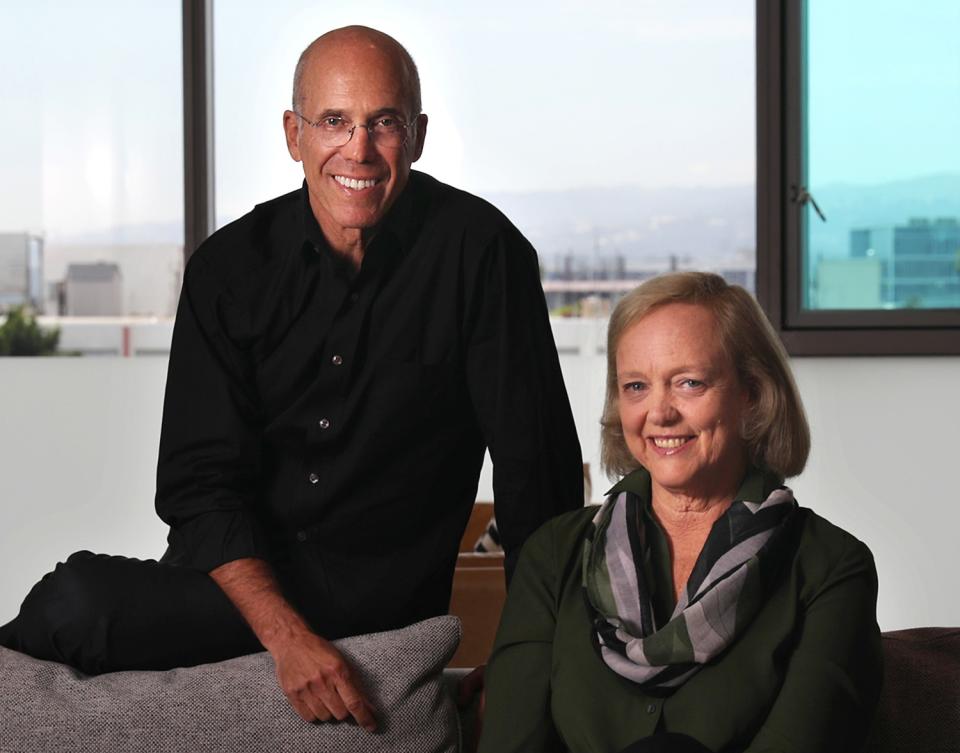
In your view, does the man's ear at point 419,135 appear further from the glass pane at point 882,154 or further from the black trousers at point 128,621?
the glass pane at point 882,154

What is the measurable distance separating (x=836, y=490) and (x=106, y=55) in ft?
8.84

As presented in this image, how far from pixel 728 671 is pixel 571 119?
2.97m

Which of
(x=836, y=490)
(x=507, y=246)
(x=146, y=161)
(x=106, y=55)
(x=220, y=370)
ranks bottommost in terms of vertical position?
(x=836, y=490)

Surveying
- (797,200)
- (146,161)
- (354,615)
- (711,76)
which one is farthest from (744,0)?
(354,615)

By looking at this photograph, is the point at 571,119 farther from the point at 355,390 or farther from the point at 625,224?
the point at 355,390

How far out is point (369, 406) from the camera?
204 cm

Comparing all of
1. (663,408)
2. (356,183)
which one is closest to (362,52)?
(356,183)

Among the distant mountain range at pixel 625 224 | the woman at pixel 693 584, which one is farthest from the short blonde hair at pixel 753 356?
the distant mountain range at pixel 625 224

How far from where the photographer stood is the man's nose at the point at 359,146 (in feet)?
6.53

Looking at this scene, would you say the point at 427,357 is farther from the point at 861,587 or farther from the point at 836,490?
the point at 836,490

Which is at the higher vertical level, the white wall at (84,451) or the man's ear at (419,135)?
the man's ear at (419,135)

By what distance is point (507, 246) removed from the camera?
204 cm

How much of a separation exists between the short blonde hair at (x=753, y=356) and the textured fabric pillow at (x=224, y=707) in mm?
491

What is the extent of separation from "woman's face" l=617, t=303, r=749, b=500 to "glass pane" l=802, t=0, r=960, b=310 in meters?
2.47
